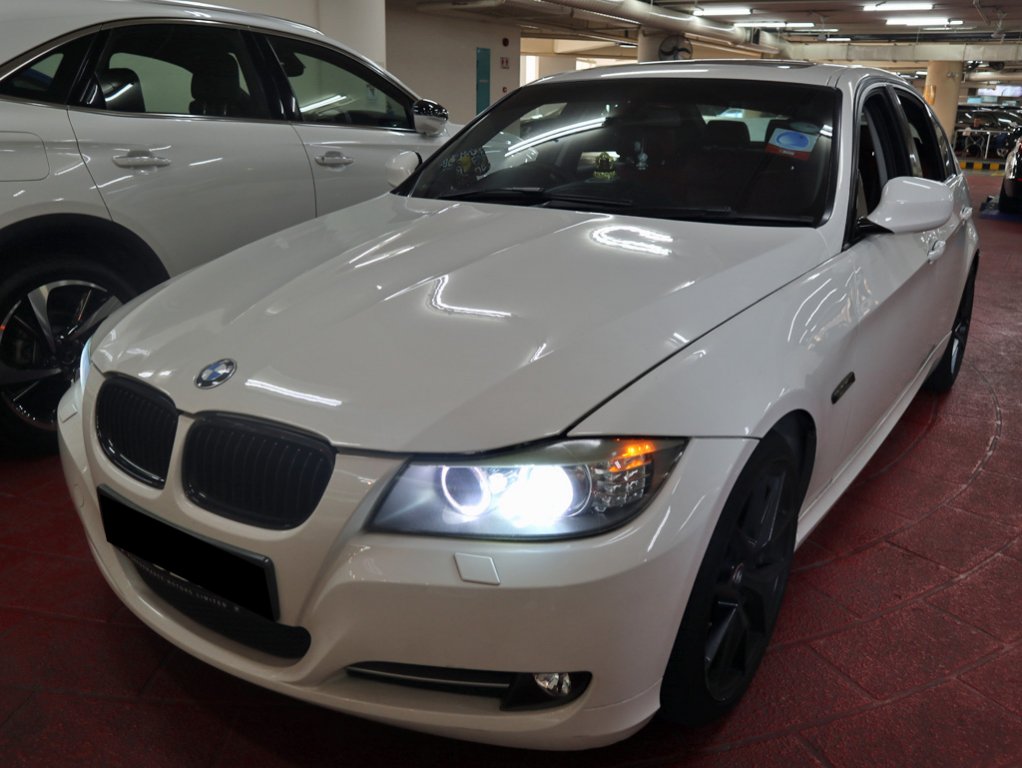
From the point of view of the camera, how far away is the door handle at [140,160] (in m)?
2.94

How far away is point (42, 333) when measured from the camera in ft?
9.41

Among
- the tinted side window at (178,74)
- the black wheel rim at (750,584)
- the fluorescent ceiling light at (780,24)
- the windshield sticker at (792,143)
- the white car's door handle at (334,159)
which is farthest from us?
the fluorescent ceiling light at (780,24)

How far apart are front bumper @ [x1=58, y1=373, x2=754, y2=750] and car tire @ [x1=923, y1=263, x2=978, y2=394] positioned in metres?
2.63

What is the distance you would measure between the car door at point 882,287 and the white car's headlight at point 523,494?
3.04 feet

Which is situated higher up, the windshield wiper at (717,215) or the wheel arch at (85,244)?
the windshield wiper at (717,215)

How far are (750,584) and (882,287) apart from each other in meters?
0.95

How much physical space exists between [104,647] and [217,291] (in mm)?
851

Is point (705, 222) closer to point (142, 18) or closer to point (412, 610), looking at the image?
point (412, 610)

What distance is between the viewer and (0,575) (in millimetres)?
2262

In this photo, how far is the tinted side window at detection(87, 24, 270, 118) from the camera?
301 cm

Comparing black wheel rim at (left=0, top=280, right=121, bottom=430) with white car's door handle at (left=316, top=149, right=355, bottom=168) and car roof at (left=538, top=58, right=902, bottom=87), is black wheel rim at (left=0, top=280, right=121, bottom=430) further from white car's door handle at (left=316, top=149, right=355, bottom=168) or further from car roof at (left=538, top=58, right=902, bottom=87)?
car roof at (left=538, top=58, right=902, bottom=87)

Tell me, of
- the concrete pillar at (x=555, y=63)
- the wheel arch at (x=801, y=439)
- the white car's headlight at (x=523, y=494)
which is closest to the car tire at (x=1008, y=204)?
the wheel arch at (x=801, y=439)

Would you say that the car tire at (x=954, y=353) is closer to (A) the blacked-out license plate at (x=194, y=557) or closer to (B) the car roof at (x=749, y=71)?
(B) the car roof at (x=749, y=71)

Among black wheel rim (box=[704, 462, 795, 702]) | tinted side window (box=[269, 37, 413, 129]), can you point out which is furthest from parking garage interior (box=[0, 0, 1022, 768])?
tinted side window (box=[269, 37, 413, 129])
